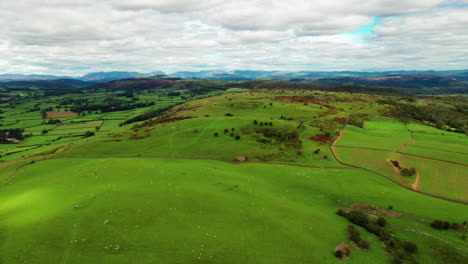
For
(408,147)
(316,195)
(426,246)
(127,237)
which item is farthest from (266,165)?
(408,147)

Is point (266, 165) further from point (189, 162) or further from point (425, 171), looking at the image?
point (425, 171)

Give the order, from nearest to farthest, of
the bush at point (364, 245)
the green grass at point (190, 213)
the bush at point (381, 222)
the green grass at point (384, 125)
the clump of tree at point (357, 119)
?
the green grass at point (190, 213) → the bush at point (364, 245) → the bush at point (381, 222) → the green grass at point (384, 125) → the clump of tree at point (357, 119)

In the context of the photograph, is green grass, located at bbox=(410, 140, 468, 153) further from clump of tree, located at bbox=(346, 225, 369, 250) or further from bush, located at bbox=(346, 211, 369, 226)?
clump of tree, located at bbox=(346, 225, 369, 250)

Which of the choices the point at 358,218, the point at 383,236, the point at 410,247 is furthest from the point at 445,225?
the point at 358,218

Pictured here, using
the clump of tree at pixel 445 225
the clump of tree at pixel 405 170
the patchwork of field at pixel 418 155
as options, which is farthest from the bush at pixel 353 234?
the clump of tree at pixel 405 170

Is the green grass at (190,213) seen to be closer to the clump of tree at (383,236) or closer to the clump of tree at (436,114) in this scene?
the clump of tree at (383,236)

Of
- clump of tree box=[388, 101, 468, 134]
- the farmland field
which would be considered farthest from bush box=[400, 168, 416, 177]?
clump of tree box=[388, 101, 468, 134]

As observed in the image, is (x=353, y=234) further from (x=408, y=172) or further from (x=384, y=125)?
(x=384, y=125)
